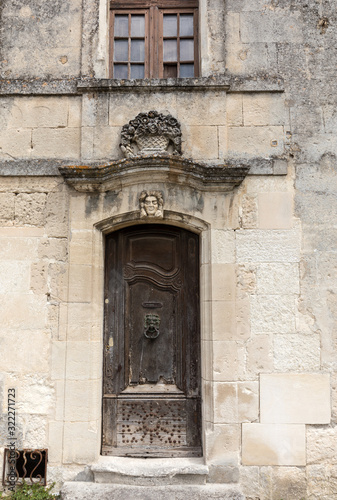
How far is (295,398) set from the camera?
13.9 feet

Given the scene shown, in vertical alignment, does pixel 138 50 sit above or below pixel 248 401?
above

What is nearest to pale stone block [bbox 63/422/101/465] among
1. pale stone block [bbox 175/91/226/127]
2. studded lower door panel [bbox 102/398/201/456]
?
studded lower door panel [bbox 102/398/201/456]

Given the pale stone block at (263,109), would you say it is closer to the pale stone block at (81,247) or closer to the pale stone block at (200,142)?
the pale stone block at (200,142)

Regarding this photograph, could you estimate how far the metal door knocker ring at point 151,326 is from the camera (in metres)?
4.47

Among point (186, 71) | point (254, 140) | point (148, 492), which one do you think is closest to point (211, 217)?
point (254, 140)

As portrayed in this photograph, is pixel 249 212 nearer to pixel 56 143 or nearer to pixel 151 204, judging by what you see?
pixel 151 204

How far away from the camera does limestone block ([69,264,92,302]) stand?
14.3 ft

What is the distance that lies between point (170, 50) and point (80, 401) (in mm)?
3745

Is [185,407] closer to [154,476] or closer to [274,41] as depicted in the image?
[154,476]

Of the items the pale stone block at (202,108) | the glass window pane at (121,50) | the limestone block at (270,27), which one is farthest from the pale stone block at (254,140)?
the glass window pane at (121,50)

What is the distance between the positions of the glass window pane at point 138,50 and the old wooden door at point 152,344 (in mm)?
1857

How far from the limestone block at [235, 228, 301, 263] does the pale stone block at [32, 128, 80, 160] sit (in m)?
1.89

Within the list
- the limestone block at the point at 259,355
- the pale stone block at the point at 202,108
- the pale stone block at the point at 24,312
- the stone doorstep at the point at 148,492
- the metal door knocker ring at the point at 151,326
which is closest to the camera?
the stone doorstep at the point at 148,492

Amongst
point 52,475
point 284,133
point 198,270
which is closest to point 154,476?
point 52,475
